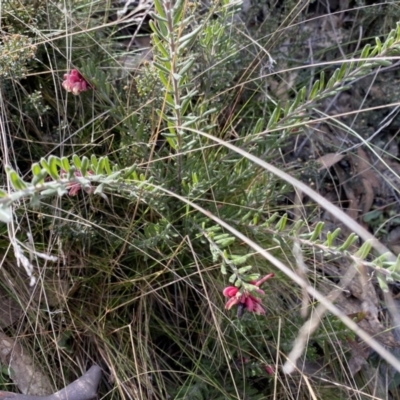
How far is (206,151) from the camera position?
57.1 inches

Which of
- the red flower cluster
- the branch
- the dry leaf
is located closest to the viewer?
the red flower cluster

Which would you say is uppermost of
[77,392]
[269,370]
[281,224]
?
[281,224]

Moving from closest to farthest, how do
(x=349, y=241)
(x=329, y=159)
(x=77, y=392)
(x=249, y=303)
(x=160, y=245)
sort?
(x=349, y=241), (x=249, y=303), (x=77, y=392), (x=160, y=245), (x=329, y=159)

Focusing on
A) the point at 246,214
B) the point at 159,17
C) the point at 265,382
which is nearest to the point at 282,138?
the point at 246,214

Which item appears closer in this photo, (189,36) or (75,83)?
(189,36)

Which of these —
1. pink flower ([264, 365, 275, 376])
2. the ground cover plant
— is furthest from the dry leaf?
pink flower ([264, 365, 275, 376])

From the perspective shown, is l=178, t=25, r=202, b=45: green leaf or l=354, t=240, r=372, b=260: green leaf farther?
l=178, t=25, r=202, b=45: green leaf

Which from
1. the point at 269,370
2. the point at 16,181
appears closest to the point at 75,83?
the point at 16,181

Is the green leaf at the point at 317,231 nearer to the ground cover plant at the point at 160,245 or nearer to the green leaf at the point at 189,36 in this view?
the ground cover plant at the point at 160,245

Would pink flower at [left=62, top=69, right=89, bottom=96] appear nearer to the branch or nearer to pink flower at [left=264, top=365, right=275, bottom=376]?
the branch

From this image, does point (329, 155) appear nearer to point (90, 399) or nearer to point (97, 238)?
point (97, 238)

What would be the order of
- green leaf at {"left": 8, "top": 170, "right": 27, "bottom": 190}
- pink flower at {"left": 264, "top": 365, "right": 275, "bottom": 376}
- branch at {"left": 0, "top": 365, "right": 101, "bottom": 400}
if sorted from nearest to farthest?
1. green leaf at {"left": 8, "top": 170, "right": 27, "bottom": 190}
2. branch at {"left": 0, "top": 365, "right": 101, "bottom": 400}
3. pink flower at {"left": 264, "top": 365, "right": 275, "bottom": 376}

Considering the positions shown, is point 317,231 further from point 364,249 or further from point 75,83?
point 75,83

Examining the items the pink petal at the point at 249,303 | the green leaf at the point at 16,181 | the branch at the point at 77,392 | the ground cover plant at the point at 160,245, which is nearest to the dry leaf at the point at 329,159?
the ground cover plant at the point at 160,245
